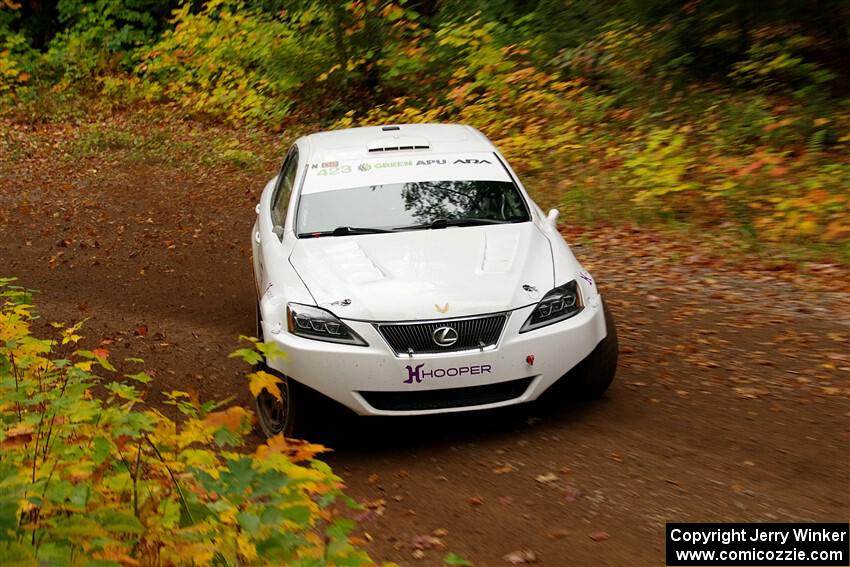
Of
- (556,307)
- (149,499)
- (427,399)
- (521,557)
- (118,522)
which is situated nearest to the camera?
(118,522)

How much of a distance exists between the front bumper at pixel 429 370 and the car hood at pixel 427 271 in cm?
17

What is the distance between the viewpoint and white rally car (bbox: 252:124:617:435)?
5.61 m

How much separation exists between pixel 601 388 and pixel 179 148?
1479cm

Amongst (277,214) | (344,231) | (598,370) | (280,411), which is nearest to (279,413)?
(280,411)

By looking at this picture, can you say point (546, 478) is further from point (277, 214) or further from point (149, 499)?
point (277, 214)

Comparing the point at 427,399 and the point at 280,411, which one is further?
the point at 280,411

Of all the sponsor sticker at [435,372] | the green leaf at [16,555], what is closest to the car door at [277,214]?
the sponsor sticker at [435,372]

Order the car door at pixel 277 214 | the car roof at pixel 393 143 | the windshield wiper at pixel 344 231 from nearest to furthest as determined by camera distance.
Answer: the windshield wiper at pixel 344 231 < the car door at pixel 277 214 < the car roof at pixel 393 143

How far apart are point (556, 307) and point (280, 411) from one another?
6.05ft

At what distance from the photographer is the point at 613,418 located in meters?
6.08

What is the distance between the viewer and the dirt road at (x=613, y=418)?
478 cm

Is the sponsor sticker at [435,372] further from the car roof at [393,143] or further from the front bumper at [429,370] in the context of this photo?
the car roof at [393,143]

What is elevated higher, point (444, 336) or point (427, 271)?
point (427, 271)

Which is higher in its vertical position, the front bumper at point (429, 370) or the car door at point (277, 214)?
the car door at point (277, 214)
